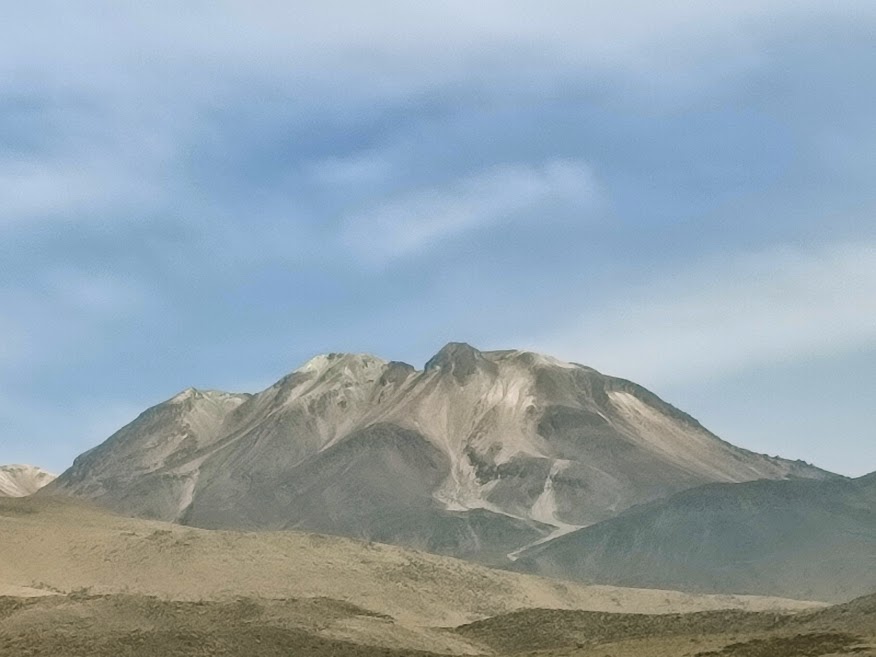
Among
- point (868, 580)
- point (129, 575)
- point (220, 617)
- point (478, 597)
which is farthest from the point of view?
point (868, 580)

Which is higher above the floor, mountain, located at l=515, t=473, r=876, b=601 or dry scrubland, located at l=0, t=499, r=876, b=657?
mountain, located at l=515, t=473, r=876, b=601

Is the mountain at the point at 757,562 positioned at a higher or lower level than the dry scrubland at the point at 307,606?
higher

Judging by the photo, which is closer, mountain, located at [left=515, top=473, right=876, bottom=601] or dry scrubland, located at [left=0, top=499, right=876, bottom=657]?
dry scrubland, located at [left=0, top=499, right=876, bottom=657]

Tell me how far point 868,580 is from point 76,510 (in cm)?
9083

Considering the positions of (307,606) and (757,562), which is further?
(757,562)

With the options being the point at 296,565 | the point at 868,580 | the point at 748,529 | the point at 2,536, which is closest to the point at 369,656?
the point at 296,565

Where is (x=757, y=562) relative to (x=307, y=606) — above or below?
above

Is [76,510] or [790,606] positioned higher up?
[76,510]

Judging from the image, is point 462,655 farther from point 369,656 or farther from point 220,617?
point 220,617

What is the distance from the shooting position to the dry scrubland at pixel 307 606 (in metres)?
61.0

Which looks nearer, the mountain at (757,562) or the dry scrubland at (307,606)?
the dry scrubland at (307,606)

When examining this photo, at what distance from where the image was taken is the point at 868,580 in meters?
160

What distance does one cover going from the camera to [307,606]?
2906 inches

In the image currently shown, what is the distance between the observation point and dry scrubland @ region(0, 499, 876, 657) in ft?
200
